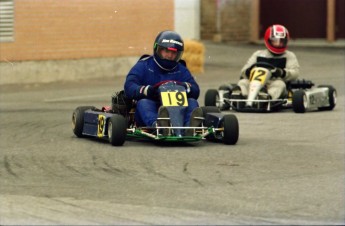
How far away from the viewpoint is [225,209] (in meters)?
8.14

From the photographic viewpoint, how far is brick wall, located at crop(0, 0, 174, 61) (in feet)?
78.4

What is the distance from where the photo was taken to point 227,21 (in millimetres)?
36031

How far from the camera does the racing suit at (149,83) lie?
40.8ft

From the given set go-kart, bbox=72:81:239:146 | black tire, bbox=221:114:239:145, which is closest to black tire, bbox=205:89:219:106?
go-kart, bbox=72:81:239:146

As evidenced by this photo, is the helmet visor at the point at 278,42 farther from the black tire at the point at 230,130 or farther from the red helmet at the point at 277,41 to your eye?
the black tire at the point at 230,130

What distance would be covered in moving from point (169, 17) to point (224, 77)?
7.43 ft

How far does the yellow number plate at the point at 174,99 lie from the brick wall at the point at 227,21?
74.2 ft

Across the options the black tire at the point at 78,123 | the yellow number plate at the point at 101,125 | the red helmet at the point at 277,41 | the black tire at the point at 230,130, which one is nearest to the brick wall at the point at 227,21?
the red helmet at the point at 277,41

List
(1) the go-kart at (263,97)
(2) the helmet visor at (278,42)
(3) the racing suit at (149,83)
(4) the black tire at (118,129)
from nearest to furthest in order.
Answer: (4) the black tire at (118,129) → (3) the racing suit at (149,83) → (1) the go-kart at (263,97) → (2) the helmet visor at (278,42)

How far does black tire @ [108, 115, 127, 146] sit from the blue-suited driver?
0.57 meters

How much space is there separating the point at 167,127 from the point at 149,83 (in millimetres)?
1086

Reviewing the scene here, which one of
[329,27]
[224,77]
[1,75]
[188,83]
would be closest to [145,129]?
[188,83]

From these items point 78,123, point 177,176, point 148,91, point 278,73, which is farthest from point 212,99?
point 177,176

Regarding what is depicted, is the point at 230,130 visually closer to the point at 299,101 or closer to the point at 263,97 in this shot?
the point at 299,101
